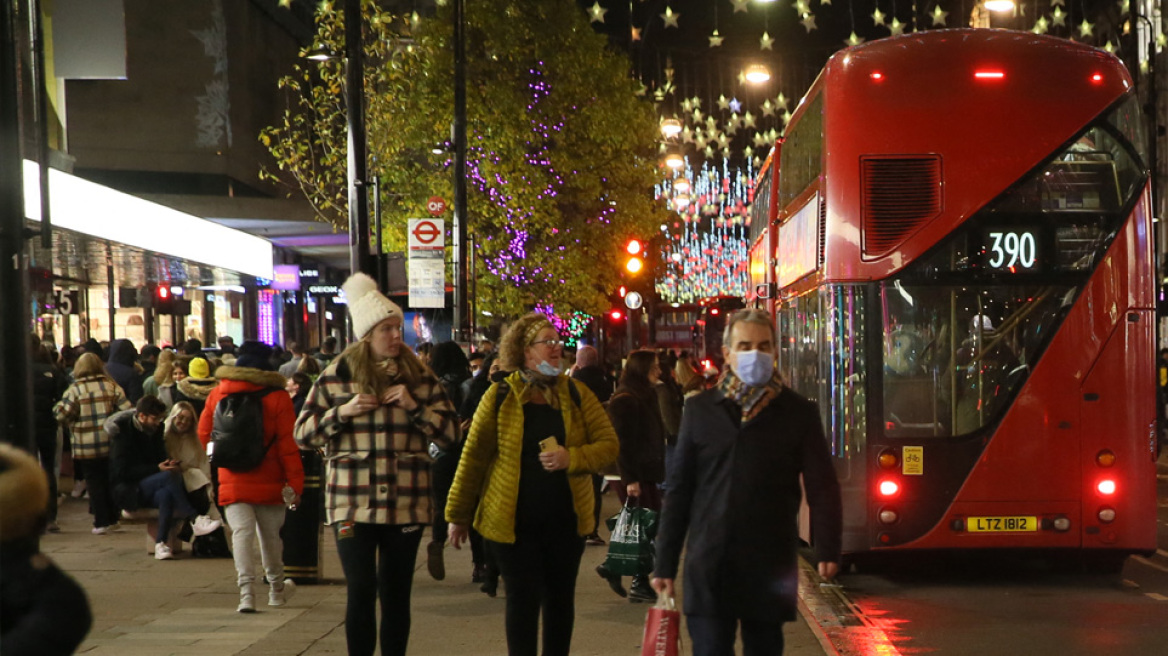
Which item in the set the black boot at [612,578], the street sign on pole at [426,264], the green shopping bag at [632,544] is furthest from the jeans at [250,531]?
the street sign on pole at [426,264]

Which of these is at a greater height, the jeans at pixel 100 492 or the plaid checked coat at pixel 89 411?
the plaid checked coat at pixel 89 411

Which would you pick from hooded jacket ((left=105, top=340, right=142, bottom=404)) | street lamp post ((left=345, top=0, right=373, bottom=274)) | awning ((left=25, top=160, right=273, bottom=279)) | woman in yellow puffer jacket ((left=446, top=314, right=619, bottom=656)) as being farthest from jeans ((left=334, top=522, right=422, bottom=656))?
hooded jacket ((left=105, top=340, right=142, bottom=404))

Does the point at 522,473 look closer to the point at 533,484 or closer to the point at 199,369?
the point at 533,484

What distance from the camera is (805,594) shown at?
10.8 metres

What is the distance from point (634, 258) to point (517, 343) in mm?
15815

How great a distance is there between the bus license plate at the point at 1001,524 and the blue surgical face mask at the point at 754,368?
614 centimetres

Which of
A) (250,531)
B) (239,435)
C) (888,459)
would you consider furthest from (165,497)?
A: (888,459)

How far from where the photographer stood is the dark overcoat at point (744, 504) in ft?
17.1

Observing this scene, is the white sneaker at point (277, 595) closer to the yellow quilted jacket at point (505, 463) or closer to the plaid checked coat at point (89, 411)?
the yellow quilted jacket at point (505, 463)

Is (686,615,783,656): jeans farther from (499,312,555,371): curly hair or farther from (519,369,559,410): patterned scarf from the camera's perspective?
(499,312,555,371): curly hair

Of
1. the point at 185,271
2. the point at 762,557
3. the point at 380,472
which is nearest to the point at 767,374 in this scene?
the point at 762,557

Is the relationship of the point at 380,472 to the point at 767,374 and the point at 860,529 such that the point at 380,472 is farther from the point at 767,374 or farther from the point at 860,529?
the point at 860,529

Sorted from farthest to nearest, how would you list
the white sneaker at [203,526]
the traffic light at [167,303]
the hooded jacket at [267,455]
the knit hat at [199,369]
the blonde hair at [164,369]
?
the traffic light at [167,303]
the blonde hair at [164,369]
the knit hat at [199,369]
the white sneaker at [203,526]
the hooded jacket at [267,455]

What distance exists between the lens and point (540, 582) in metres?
6.64
